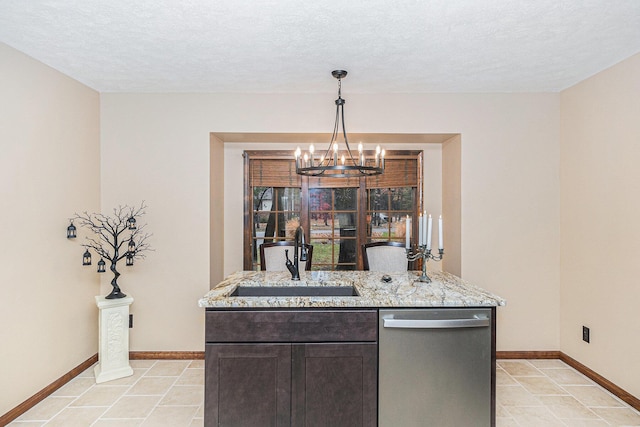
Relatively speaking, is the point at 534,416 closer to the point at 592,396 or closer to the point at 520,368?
the point at 592,396

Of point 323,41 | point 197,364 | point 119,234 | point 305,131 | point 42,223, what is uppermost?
point 323,41

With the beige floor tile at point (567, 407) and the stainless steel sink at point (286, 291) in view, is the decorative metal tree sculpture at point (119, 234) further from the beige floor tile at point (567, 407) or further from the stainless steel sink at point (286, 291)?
the beige floor tile at point (567, 407)

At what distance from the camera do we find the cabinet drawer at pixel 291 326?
6.82 feet

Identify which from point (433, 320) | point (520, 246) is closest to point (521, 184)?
point (520, 246)

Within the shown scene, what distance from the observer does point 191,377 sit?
3133mm

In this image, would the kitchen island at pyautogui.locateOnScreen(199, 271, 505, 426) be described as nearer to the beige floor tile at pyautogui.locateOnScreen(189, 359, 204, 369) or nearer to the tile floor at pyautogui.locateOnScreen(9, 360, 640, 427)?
the tile floor at pyautogui.locateOnScreen(9, 360, 640, 427)

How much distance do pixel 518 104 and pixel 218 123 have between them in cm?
293

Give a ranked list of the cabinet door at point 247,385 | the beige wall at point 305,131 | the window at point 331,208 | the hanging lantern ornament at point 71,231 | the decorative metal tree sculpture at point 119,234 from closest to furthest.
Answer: the cabinet door at point 247,385
the hanging lantern ornament at point 71,231
the decorative metal tree sculpture at point 119,234
the beige wall at point 305,131
the window at point 331,208

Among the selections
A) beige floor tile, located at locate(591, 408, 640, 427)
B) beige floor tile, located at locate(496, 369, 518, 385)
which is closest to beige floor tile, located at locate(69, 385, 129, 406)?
beige floor tile, located at locate(496, 369, 518, 385)

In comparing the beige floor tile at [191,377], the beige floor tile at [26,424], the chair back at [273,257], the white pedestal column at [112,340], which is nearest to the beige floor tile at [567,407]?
the chair back at [273,257]

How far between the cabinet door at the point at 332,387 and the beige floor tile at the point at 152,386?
1428 mm

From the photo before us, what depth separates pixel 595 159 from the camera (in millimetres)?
3037

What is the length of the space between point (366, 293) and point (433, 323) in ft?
1.42

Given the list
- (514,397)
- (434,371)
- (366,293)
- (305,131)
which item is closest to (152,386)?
(366,293)
